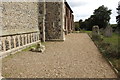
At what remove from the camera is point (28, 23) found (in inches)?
441

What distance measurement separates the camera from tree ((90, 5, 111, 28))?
45375mm

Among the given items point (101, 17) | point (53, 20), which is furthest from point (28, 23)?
point (101, 17)

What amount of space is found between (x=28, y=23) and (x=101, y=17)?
3983 centimetres

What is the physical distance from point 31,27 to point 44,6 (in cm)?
291

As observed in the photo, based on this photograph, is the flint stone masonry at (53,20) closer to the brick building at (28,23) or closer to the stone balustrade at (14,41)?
the brick building at (28,23)

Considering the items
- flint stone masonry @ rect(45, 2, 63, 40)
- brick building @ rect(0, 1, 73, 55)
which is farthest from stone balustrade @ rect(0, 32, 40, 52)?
flint stone masonry @ rect(45, 2, 63, 40)

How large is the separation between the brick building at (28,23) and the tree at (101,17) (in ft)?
111

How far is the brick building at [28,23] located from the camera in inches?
294

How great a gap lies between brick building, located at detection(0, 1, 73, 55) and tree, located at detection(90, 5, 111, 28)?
33.7 metres

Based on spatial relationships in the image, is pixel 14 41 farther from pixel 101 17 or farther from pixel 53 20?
pixel 101 17

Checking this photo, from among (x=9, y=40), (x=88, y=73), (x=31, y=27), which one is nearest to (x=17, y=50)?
(x=9, y=40)

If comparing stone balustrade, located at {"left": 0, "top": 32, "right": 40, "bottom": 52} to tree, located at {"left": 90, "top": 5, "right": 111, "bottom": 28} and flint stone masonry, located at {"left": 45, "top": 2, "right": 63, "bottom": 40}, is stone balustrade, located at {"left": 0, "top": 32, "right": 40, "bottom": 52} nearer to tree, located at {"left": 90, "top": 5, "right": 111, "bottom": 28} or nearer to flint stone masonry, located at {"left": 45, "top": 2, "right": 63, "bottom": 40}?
flint stone masonry, located at {"left": 45, "top": 2, "right": 63, "bottom": 40}

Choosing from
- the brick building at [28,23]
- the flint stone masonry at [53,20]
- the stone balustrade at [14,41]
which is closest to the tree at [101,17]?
the flint stone masonry at [53,20]

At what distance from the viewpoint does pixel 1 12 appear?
24.3 ft
